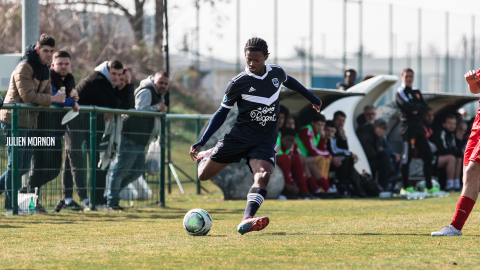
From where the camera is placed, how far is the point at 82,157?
32.0 ft

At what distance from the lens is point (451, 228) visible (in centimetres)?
632

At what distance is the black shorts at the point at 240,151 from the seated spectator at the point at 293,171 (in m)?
5.74

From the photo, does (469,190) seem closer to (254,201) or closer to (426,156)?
(254,201)

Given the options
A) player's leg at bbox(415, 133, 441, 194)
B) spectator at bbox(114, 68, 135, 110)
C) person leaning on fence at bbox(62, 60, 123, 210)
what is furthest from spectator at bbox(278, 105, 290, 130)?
person leaning on fence at bbox(62, 60, 123, 210)

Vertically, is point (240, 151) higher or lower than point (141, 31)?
lower

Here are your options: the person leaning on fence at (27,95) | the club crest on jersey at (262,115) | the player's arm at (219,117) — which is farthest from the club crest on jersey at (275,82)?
the person leaning on fence at (27,95)

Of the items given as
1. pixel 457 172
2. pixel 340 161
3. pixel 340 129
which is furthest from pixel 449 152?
pixel 340 161

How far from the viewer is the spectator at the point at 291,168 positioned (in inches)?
497

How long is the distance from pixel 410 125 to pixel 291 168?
2.52 meters

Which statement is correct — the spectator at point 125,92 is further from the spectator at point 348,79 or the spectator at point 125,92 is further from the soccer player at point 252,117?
the spectator at point 348,79

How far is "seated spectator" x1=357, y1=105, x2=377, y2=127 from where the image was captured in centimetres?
1446

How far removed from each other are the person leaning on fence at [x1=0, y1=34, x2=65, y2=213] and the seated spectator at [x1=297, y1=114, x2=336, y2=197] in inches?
219

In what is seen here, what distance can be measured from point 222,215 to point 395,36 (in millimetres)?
33417

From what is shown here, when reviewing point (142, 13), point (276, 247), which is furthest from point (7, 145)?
point (142, 13)
